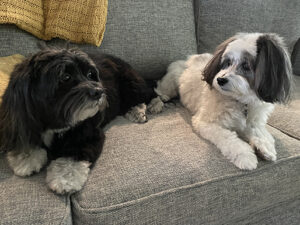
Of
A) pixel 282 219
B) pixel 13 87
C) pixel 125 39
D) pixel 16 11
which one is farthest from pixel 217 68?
pixel 16 11

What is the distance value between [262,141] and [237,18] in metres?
1.26

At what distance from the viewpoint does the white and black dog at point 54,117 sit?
1202 millimetres

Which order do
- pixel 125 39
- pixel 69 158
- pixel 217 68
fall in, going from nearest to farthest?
1. pixel 69 158
2. pixel 217 68
3. pixel 125 39

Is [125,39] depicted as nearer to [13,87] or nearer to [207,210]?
[13,87]

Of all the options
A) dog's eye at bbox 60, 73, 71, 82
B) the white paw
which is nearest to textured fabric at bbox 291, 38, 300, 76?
dog's eye at bbox 60, 73, 71, 82

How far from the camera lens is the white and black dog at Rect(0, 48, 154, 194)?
1.20 meters

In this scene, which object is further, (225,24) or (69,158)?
(225,24)

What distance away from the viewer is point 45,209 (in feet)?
3.65

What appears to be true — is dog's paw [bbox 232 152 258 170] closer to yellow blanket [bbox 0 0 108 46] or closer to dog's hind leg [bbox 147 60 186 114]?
dog's hind leg [bbox 147 60 186 114]

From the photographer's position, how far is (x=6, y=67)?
5.24ft

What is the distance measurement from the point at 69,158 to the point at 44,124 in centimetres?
20

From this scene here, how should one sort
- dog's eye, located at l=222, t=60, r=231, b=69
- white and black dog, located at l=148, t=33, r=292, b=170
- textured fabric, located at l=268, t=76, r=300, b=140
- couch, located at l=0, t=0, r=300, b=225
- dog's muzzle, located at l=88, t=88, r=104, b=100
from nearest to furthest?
couch, located at l=0, t=0, r=300, b=225, dog's muzzle, located at l=88, t=88, r=104, b=100, white and black dog, located at l=148, t=33, r=292, b=170, dog's eye, located at l=222, t=60, r=231, b=69, textured fabric, located at l=268, t=76, r=300, b=140

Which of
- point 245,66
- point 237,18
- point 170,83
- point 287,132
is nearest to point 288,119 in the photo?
point 287,132

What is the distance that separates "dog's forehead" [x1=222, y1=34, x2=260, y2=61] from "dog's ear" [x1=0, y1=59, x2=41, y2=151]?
3.42 ft
